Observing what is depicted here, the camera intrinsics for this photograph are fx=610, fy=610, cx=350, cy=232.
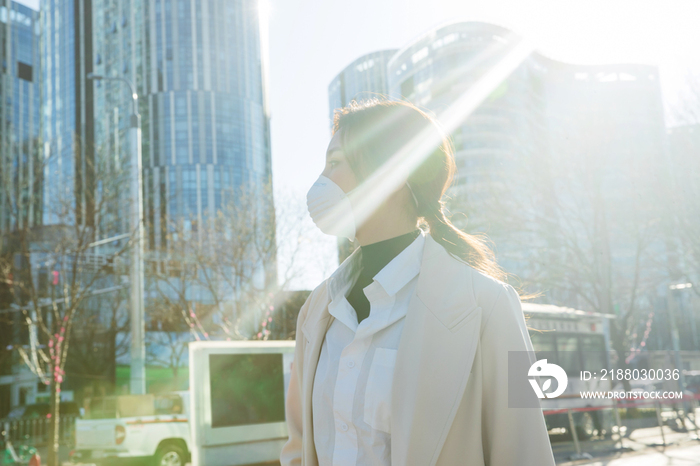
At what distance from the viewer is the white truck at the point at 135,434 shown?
11.4 m

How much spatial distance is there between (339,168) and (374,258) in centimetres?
33

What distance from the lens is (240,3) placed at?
92.9m

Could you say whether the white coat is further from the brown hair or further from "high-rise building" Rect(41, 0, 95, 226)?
"high-rise building" Rect(41, 0, 95, 226)

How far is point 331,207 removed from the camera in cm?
210

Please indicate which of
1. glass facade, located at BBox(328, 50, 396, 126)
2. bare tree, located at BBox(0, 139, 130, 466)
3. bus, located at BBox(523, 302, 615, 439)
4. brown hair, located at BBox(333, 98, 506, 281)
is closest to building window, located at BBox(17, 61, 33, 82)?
bare tree, located at BBox(0, 139, 130, 466)

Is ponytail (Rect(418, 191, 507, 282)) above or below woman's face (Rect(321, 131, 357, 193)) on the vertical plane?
below

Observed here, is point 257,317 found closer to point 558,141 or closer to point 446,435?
point 558,141

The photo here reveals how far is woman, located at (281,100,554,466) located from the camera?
1.64m

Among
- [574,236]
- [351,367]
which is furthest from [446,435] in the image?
[574,236]

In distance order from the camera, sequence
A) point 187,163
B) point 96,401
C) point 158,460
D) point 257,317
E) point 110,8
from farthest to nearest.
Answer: point 187,163
point 110,8
point 257,317
point 96,401
point 158,460

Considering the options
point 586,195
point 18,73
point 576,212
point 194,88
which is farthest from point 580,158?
point 194,88

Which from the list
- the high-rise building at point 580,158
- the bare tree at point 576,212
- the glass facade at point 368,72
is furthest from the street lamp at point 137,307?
the glass facade at point 368,72

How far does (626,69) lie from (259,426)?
2168cm

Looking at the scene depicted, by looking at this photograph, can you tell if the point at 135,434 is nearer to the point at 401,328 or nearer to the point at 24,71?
the point at 401,328
